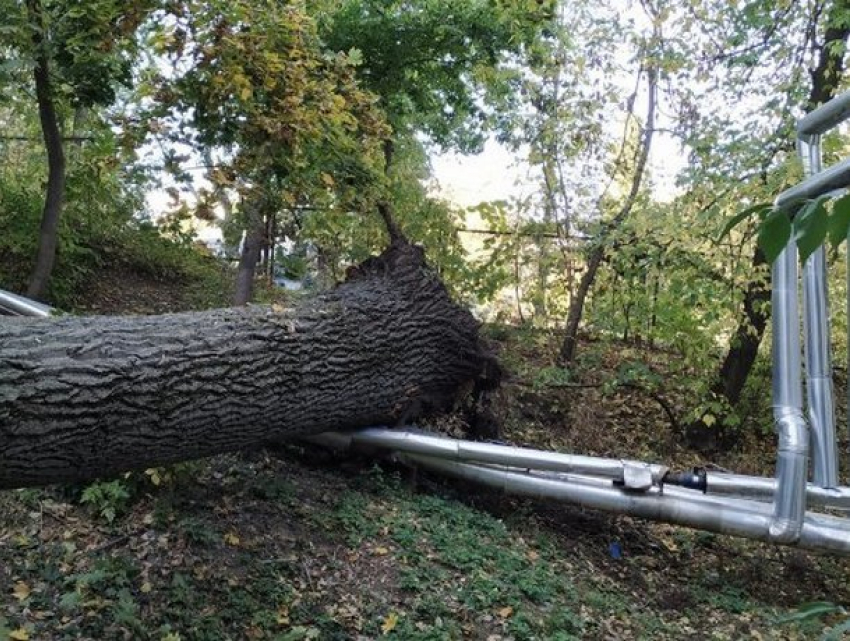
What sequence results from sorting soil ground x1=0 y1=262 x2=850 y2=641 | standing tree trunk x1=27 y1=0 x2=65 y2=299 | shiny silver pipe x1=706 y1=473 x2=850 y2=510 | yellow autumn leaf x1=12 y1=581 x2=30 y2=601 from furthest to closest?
standing tree trunk x1=27 y1=0 x2=65 y2=299, shiny silver pipe x1=706 y1=473 x2=850 y2=510, soil ground x1=0 y1=262 x2=850 y2=641, yellow autumn leaf x1=12 y1=581 x2=30 y2=601

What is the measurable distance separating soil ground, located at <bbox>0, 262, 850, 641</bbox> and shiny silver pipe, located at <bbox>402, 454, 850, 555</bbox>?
0.29 m

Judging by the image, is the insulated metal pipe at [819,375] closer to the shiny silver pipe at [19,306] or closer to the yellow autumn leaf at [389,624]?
the yellow autumn leaf at [389,624]

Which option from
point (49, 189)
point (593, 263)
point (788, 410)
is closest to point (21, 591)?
point (49, 189)

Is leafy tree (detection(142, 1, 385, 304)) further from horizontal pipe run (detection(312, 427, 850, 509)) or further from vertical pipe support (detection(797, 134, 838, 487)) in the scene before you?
vertical pipe support (detection(797, 134, 838, 487))

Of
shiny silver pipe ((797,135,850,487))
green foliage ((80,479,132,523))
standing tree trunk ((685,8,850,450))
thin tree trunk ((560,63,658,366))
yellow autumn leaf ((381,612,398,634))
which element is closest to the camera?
yellow autumn leaf ((381,612,398,634))

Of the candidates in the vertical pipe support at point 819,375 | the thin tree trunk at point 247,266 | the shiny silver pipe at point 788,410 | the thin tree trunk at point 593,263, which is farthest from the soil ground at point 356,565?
the thin tree trunk at point 593,263

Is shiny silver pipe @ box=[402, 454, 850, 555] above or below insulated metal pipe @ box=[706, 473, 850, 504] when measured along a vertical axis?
below

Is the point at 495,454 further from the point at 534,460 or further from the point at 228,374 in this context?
the point at 228,374

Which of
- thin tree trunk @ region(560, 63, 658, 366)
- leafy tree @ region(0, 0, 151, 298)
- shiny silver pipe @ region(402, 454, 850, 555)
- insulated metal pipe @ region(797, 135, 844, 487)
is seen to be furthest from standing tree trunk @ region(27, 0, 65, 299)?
insulated metal pipe @ region(797, 135, 844, 487)

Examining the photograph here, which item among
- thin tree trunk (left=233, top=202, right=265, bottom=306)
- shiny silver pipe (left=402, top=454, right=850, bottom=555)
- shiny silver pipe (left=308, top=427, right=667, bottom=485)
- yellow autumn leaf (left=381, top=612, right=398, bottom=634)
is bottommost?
yellow autumn leaf (left=381, top=612, right=398, bottom=634)

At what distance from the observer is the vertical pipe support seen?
4.70m

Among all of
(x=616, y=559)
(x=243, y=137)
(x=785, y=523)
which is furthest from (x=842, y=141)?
(x=243, y=137)

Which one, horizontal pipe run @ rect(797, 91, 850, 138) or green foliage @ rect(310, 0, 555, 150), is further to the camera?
green foliage @ rect(310, 0, 555, 150)

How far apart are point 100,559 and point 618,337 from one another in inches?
252
